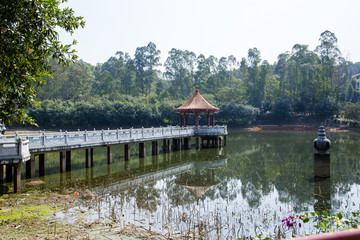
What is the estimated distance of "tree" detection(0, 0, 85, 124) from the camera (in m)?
7.52

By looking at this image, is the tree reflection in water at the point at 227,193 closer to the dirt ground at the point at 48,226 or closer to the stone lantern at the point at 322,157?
the stone lantern at the point at 322,157

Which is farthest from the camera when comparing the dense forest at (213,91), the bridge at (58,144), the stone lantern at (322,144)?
the dense forest at (213,91)

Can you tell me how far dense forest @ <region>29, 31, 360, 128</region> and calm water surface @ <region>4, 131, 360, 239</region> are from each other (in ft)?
101

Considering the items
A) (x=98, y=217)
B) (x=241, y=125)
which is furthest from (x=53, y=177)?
(x=241, y=125)

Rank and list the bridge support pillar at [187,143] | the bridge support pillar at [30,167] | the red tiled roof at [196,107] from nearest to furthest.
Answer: the bridge support pillar at [30,167]
the bridge support pillar at [187,143]
the red tiled roof at [196,107]

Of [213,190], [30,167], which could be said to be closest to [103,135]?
[30,167]

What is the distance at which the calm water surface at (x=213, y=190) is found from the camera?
9.60 metres

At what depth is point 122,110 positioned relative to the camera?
53969 mm

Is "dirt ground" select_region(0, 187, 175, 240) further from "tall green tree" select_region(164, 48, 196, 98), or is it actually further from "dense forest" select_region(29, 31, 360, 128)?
"tall green tree" select_region(164, 48, 196, 98)

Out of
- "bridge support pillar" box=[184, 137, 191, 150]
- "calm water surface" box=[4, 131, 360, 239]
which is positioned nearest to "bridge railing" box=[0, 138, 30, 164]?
"calm water surface" box=[4, 131, 360, 239]

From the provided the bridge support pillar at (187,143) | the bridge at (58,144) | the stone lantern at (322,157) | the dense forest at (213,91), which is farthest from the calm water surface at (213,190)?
the dense forest at (213,91)

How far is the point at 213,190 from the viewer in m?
14.3

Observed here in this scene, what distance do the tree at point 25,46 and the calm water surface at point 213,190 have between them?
167 inches

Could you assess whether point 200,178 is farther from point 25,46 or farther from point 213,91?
point 213,91
